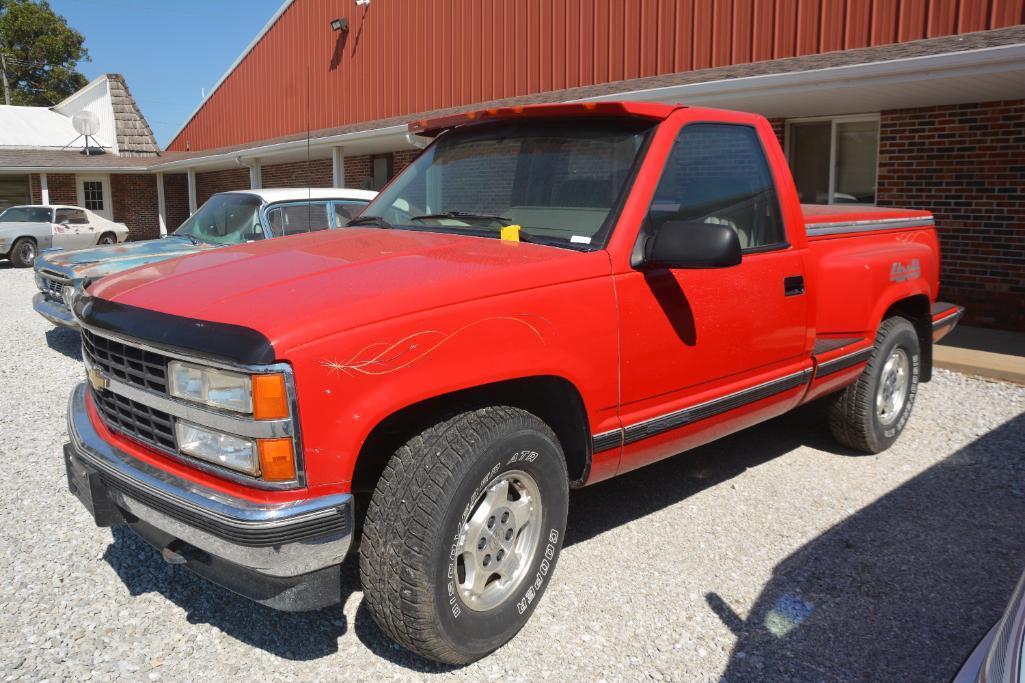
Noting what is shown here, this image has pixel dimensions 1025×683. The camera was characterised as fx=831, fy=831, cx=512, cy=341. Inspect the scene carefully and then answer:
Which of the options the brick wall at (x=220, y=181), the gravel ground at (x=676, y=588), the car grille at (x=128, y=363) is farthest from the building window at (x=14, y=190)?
the car grille at (x=128, y=363)

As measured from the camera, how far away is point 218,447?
99.6 inches

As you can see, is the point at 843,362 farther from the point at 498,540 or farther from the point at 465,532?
the point at 465,532

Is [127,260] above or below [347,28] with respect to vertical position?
below

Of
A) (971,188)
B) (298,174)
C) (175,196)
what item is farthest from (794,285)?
(175,196)

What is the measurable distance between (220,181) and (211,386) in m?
26.6

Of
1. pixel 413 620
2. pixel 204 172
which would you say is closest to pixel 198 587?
pixel 413 620

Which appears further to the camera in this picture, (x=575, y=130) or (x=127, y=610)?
(x=575, y=130)

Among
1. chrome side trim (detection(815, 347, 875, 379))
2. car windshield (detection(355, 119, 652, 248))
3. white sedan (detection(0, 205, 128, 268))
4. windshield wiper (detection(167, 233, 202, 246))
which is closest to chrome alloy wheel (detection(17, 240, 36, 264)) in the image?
white sedan (detection(0, 205, 128, 268))

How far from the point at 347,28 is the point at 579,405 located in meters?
18.2

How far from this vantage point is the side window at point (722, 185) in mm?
3518

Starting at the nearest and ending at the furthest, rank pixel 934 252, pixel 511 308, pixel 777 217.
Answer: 1. pixel 511 308
2. pixel 777 217
3. pixel 934 252

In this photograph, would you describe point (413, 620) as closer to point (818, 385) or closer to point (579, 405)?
point (579, 405)

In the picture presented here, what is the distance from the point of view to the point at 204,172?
92.7 ft

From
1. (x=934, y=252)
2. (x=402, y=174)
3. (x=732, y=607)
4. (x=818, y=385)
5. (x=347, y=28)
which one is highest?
(x=347, y=28)
